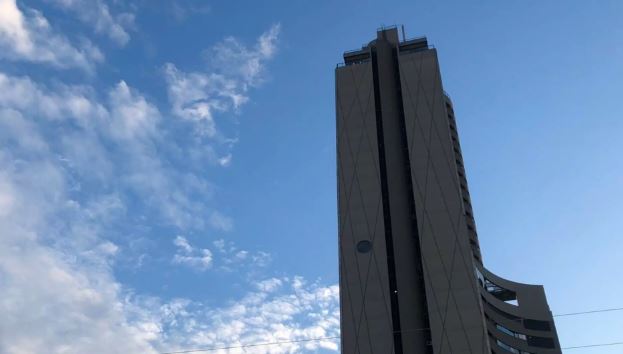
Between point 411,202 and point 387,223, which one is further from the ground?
point 411,202

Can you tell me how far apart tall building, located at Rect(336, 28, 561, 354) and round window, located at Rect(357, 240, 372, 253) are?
0.18m

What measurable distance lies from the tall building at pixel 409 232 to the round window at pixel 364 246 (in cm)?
18

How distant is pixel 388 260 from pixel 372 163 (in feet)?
45.4

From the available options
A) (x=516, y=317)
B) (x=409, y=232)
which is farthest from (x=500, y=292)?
(x=409, y=232)

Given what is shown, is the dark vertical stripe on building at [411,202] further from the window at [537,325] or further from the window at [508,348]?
the window at [537,325]

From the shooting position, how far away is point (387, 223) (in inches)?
3110

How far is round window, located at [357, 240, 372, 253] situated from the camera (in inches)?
3017

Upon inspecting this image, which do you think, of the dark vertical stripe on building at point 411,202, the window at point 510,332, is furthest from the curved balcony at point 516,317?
the dark vertical stripe on building at point 411,202

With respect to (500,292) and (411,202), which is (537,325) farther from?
(411,202)

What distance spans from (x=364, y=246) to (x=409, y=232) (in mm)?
5840

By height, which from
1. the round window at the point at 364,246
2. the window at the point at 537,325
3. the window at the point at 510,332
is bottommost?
the window at the point at 510,332

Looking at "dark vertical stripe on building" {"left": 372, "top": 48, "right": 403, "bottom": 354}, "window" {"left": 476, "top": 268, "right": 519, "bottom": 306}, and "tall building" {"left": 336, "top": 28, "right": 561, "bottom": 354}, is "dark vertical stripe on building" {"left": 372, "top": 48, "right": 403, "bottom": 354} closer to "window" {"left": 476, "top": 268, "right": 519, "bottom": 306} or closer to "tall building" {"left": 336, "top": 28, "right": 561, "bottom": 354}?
"tall building" {"left": 336, "top": 28, "right": 561, "bottom": 354}

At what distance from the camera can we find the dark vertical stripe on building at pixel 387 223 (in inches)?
2799

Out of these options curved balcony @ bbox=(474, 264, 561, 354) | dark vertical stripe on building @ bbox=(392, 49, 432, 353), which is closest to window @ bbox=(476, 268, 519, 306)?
curved balcony @ bbox=(474, 264, 561, 354)
